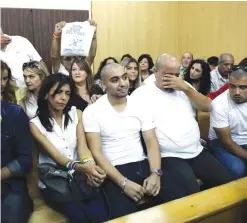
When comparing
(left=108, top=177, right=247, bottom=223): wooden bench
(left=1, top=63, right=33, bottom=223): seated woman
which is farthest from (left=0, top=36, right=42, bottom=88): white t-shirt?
(left=108, top=177, right=247, bottom=223): wooden bench

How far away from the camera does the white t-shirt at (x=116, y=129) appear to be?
1836 mm

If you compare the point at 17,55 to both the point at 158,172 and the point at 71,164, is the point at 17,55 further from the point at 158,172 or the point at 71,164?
the point at 158,172

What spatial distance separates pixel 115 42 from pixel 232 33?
1.67m

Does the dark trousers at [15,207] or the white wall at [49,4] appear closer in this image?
the dark trousers at [15,207]

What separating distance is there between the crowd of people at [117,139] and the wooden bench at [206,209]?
426 millimetres

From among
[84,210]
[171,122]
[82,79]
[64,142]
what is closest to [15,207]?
[84,210]

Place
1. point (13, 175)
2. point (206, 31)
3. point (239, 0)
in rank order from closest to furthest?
1. point (13, 175)
2. point (239, 0)
3. point (206, 31)

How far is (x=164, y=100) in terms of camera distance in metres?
2.03

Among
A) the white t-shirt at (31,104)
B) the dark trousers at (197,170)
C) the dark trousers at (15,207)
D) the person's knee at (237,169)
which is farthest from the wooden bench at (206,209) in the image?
the white t-shirt at (31,104)

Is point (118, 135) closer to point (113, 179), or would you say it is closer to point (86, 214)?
point (113, 179)

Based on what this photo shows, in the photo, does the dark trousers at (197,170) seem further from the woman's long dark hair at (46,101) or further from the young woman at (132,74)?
the young woman at (132,74)

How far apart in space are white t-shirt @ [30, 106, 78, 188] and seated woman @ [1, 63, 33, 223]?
13cm

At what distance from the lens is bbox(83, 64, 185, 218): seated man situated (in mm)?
1772

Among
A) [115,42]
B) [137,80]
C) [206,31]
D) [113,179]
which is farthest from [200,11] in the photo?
[113,179]
